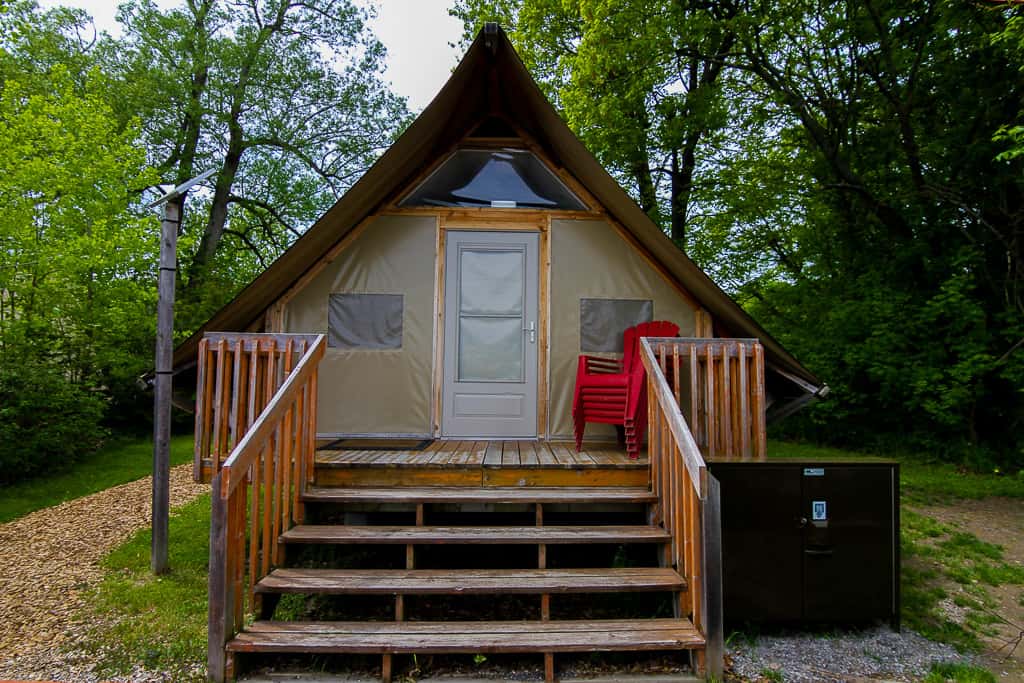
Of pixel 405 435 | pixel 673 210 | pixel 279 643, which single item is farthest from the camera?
pixel 673 210

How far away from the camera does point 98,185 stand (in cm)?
841

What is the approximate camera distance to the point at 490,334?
4.98m

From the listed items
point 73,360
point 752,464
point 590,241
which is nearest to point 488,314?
point 590,241

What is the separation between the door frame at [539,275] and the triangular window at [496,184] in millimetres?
105

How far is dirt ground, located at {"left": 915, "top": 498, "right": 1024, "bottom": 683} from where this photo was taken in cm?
308

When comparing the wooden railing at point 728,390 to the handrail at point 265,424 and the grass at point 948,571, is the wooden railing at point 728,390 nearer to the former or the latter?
the grass at point 948,571

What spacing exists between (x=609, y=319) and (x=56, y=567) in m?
4.69

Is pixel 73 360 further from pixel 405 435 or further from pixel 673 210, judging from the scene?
pixel 673 210

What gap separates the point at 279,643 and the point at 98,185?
8.49 metres

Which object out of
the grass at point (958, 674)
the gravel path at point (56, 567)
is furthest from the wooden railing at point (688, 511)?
the gravel path at point (56, 567)

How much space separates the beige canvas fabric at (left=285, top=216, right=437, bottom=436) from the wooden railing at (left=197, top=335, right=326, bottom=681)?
0.86 meters

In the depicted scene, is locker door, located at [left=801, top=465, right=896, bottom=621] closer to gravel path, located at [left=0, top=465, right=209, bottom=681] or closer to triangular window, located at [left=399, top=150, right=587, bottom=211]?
triangular window, located at [left=399, top=150, right=587, bottom=211]

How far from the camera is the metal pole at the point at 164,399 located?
3996 millimetres

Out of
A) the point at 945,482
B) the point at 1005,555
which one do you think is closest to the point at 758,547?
the point at 1005,555
